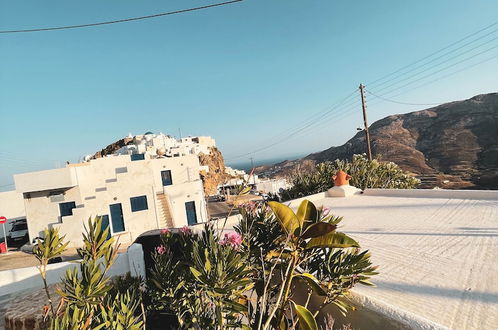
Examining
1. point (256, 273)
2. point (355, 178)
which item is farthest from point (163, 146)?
point (256, 273)

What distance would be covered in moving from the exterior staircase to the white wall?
37.9 ft

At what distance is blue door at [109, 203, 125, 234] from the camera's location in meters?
15.3

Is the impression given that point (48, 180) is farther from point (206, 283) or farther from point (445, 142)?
point (445, 142)

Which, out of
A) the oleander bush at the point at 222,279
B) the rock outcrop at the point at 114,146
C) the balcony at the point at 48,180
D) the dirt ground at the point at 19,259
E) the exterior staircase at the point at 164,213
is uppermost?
the rock outcrop at the point at 114,146

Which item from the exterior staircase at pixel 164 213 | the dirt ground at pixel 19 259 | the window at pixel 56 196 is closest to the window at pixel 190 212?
the exterior staircase at pixel 164 213

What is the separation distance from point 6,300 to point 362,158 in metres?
14.2

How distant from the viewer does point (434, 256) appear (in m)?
4.61

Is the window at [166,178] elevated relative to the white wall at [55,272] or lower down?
elevated

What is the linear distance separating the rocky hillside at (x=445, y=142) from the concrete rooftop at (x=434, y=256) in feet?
95.7

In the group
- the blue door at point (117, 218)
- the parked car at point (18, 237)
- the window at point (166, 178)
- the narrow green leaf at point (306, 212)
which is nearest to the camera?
the narrow green leaf at point (306, 212)

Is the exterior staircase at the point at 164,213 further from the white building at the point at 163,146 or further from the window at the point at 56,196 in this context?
the window at the point at 56,196

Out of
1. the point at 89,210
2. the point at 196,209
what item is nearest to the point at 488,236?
the point at 196,209

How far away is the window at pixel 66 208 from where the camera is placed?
1495cm

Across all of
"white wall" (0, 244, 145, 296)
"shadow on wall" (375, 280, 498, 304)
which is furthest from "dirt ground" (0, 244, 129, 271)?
"shadow on wall" (375, 280, 498, 304)
